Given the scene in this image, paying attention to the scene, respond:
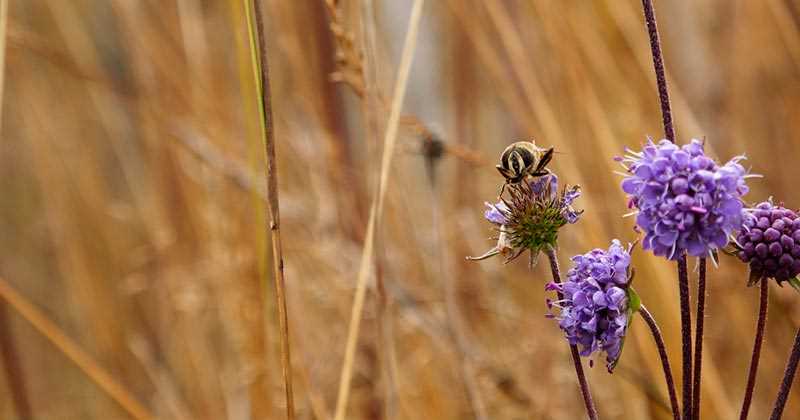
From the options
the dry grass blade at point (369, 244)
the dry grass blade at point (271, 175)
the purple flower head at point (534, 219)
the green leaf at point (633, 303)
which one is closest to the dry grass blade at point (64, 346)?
the dry grass blade at point (369, 244)

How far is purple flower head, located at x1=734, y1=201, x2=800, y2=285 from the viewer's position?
2.99 ft

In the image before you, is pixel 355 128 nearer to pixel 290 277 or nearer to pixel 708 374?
pixel 290 277

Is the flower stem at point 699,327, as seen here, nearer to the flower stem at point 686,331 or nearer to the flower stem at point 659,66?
the flower stem at point 686,331

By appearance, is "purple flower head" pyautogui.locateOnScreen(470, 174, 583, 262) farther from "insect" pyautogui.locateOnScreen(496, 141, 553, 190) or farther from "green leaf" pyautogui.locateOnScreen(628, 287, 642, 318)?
"green leaf" pyautogui.locateOnScreen(628, 287, 642, 318)

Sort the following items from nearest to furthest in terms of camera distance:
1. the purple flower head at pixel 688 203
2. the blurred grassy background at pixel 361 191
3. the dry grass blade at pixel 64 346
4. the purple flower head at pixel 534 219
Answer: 1. the purple flower head at pixel 688 203
2. the purple flower head at pixel 534 219
3. the dry grass blade at pixel 64 346
4. the blurred grassy background at pixel 361 191

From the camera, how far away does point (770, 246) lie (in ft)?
3.00

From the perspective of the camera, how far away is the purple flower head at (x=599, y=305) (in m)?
0.91

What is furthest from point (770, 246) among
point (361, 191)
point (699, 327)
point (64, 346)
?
point (361, 191)

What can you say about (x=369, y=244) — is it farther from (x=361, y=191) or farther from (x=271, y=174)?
(x=361, y=191)

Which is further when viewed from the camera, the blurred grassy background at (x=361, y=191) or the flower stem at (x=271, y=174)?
the blurred grassy background at (x=361, y=191)

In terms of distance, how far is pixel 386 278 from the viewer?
1.76 m

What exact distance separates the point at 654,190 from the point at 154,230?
6.39ft

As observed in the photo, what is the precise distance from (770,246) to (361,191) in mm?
1492

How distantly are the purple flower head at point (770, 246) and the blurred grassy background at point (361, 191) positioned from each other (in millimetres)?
795
